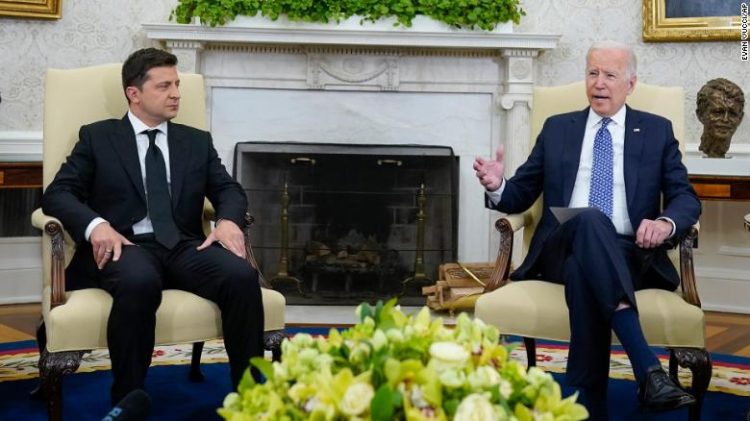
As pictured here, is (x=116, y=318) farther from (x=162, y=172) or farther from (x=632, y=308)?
(x=632, y=308)

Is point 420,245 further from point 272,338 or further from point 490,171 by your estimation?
point 272,338

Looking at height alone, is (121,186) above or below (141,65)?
below

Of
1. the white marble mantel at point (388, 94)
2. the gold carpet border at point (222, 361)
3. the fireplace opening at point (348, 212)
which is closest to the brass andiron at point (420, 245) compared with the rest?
the fireplace opening at point (348, 212)

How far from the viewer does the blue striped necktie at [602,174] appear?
3188 mm

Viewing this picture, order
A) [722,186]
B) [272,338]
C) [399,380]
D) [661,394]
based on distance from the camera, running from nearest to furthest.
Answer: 1. [399,380]
2. [661,394]
3. [272,338]
4. [722,186]

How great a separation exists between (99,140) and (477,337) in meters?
2.04

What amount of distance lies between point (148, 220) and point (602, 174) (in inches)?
61.3

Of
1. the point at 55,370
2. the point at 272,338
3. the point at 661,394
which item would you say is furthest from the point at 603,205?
the point at 55,370

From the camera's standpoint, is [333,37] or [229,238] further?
[333,37]

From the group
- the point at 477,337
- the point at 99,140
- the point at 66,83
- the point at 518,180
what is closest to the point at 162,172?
the point at 99,140

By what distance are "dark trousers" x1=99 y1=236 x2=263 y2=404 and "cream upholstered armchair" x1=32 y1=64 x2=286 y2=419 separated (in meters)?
0.05

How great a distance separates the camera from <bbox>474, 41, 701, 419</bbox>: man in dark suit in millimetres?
2746

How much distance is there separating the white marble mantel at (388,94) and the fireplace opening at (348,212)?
0.36 feet

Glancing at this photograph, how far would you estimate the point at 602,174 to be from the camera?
3215mm
